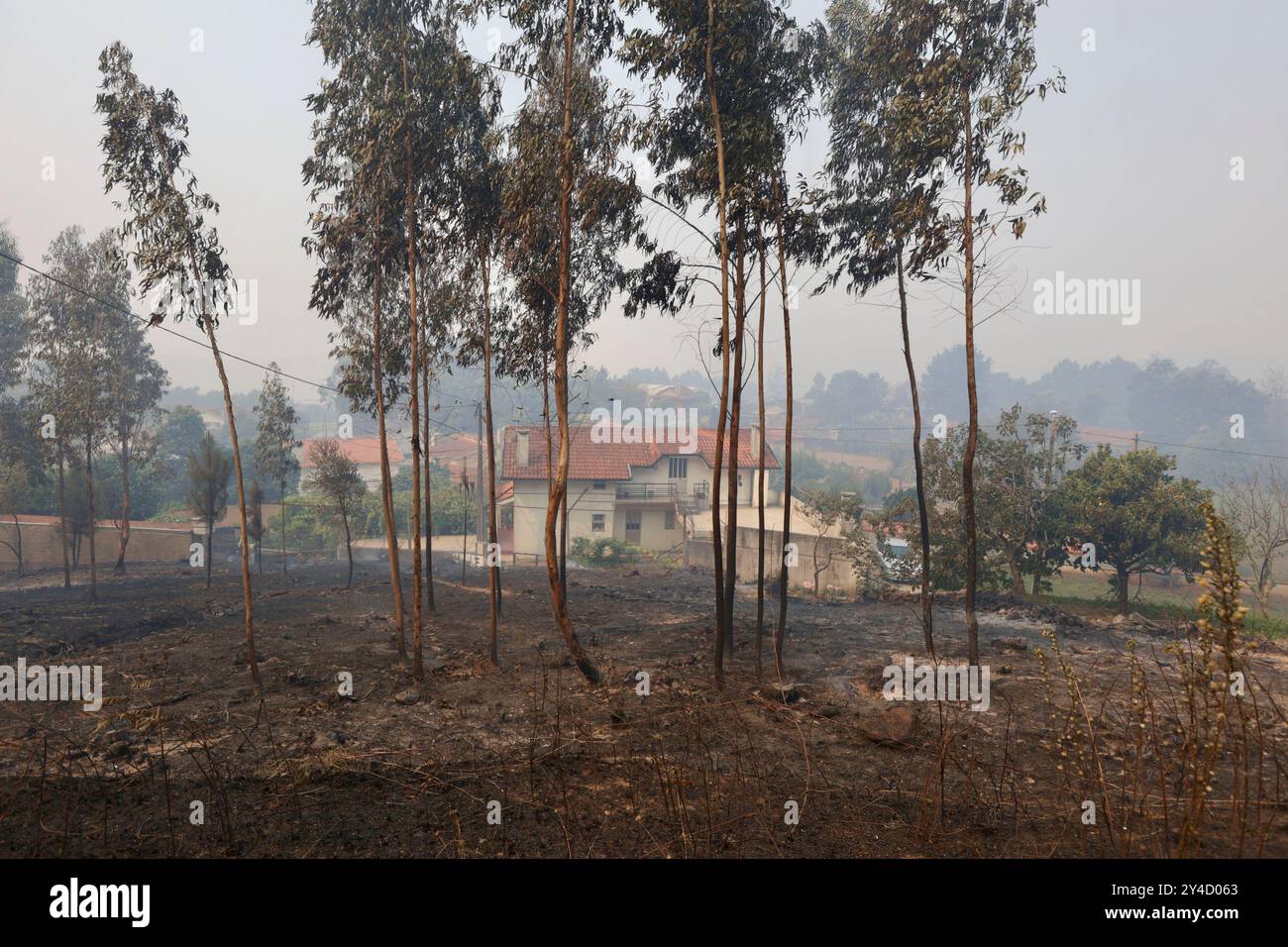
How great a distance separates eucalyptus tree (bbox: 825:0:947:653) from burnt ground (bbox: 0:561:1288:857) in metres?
4.16

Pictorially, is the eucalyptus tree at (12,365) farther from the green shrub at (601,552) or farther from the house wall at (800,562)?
the house wall at (800,562)

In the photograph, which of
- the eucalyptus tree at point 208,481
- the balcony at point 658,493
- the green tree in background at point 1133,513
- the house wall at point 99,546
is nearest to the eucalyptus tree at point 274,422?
the eucalyptus tree at point 208,481

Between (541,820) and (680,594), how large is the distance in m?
21.1

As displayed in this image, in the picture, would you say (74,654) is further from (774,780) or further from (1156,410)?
(1156,410)

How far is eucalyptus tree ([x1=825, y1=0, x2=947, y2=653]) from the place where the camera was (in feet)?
45.0

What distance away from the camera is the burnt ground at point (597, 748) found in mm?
6465

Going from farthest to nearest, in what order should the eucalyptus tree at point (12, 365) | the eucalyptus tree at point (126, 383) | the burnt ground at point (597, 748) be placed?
the eucalyptus tree at point (12, 365), the eucalyptus tree at point (126, 383), the burnt ground at point (597, 748)

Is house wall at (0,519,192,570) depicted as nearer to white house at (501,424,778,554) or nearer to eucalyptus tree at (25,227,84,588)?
eucalyptus tree at (25,227,84,588)

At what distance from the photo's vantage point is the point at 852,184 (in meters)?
16.1

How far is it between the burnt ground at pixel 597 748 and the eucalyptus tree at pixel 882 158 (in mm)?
4160

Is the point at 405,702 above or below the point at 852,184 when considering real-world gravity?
below

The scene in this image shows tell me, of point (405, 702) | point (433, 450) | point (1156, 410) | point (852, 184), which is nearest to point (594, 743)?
point (405, 702)

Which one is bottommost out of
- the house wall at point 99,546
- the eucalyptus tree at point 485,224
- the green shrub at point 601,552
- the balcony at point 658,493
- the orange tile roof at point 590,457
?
the green shrub at point 601,552

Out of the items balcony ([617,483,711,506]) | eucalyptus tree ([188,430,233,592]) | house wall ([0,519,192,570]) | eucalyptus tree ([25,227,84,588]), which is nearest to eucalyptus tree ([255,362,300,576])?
eucalyptus tree ([188,430,233,592])
